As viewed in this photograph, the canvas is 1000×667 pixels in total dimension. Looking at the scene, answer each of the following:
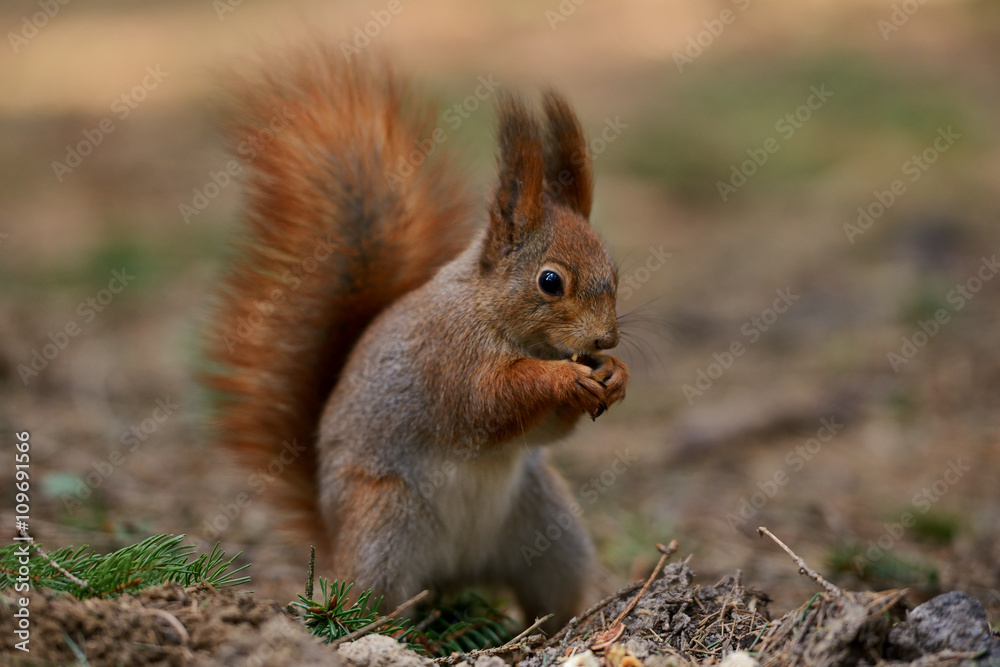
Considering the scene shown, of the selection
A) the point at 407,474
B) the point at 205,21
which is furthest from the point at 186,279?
the point at 205,21

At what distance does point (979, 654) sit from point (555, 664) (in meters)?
0.72

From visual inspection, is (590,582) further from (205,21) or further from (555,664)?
(205,21)

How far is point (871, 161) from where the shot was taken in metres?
6.32
